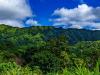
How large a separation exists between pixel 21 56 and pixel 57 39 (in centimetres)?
5130

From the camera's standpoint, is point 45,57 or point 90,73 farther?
point 45,57

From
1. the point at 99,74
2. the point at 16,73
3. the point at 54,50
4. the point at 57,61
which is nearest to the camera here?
the point at 99,74

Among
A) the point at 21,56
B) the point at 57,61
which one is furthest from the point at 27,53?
the point at 57,61

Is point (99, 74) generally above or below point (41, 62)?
above

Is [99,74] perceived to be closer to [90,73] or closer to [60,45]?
[90,73]

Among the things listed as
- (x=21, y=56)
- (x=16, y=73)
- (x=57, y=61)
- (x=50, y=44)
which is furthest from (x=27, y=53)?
(x=16, y=73)

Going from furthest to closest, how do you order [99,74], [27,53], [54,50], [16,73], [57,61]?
[27,53] → [54,50] → [57,61] → [16,73] → [99,74]

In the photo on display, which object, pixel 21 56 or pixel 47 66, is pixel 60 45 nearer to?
pixel 47 66

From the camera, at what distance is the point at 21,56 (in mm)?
184750

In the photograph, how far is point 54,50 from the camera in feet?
444

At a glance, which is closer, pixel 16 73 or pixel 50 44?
pixel 16 73

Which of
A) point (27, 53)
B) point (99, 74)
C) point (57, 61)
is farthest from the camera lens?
point (27, 53)

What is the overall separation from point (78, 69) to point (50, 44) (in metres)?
133

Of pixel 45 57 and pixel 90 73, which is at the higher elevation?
pixel 90 73
